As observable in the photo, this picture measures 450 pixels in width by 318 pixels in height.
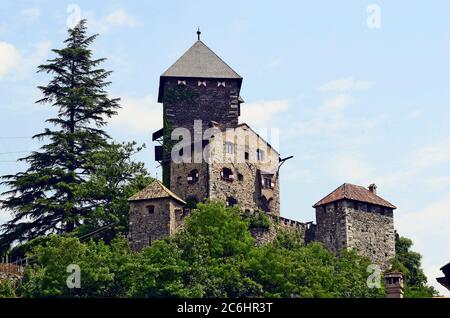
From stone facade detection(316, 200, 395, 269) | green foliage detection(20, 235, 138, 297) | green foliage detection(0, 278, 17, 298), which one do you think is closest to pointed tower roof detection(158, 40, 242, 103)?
stone facade detection(316, 200, 395, 269)

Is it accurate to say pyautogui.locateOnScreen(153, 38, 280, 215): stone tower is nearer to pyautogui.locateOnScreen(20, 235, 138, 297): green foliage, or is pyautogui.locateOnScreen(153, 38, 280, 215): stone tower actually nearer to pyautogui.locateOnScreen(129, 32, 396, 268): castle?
pyautogui.locateOnScreen(129, 32, 396, 268): castle

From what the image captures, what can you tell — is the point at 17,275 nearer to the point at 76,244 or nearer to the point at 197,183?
the point at 76,244

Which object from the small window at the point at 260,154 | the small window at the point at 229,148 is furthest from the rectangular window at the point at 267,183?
the small window at the point at 229,148

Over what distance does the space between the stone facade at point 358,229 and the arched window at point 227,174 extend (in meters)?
5.63

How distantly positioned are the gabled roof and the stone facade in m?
12.1

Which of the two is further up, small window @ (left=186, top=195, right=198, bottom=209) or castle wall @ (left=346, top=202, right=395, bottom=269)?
small window @ (left=186, top=195, right=198, bottom=209)

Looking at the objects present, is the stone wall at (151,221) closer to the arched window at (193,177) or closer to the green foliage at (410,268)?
the arched window at (193,177)

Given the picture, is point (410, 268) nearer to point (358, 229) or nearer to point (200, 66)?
point (358, 229)

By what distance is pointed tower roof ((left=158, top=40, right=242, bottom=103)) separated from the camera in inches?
2997

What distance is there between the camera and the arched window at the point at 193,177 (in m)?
70.1

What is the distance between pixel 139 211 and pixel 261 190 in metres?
9.54

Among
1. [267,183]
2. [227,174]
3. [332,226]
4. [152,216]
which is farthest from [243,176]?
[152,216]

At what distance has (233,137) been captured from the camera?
7150 centimetres
